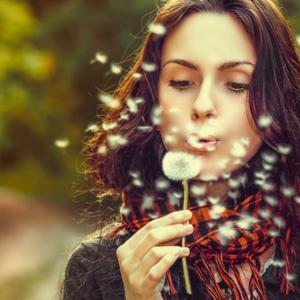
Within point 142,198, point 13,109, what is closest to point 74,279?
point 142,198

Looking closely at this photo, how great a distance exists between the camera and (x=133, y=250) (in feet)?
7.47

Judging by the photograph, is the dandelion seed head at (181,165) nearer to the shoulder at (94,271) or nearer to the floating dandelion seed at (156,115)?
the floating dandelion seed at (156,115)

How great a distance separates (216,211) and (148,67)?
461 millimetres

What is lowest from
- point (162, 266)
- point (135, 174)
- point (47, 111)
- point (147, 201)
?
point (162, 266)

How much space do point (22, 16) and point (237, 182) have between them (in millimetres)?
7901

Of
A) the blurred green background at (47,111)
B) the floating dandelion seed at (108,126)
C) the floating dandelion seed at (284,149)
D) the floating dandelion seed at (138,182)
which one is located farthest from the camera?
the blurred green background at (47,111)

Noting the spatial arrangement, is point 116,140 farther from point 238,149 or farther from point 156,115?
point 238,149

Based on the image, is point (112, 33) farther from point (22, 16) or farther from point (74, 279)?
point (74, 279)

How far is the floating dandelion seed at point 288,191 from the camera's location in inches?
103

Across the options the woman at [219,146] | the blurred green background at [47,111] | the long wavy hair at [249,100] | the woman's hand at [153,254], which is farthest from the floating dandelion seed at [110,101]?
the blurred green background at [47,111]

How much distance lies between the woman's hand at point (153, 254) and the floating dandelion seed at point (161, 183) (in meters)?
0.39

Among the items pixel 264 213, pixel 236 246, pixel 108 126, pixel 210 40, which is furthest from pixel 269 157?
pixel 108 126

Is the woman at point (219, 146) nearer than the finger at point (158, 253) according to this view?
No

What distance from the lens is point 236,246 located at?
2.51 m
